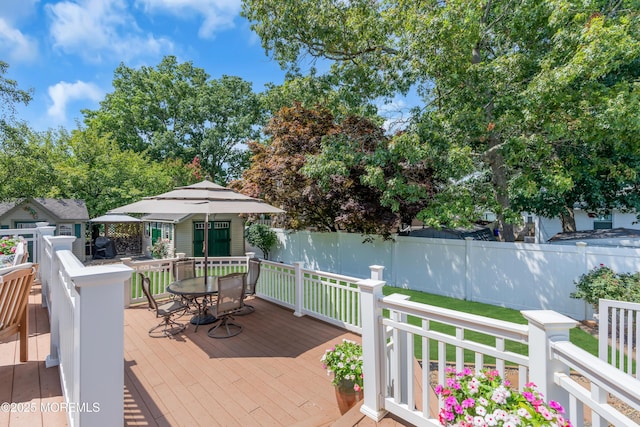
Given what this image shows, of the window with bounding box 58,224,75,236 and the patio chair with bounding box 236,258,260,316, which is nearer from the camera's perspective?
the patio chair with bounding box 236,258,260,316

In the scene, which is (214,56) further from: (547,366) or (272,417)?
(547,366)

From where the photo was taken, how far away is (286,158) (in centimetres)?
964

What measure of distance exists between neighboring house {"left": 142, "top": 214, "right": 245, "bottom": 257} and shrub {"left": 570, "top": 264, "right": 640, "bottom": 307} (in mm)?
14011

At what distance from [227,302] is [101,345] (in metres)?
3.23

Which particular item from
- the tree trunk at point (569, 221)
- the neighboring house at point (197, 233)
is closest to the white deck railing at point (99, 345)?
the neighboring house at point (197, 233)

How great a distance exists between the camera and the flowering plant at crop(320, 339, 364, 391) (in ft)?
8.82

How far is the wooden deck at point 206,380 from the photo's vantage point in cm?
273

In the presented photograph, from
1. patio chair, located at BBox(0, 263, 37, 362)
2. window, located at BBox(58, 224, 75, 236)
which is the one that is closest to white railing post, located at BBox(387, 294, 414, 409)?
patio chair, located at BBox(0, 263, 37, 362)

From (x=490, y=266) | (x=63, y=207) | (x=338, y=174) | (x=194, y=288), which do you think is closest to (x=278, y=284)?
(x=194, y=288)

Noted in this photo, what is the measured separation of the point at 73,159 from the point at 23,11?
12.2m

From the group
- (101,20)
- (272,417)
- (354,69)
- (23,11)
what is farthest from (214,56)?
(272,417)

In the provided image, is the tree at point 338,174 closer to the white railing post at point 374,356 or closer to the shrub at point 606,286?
the shrub at point 606,286

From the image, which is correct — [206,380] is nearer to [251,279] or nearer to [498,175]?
[251,279]

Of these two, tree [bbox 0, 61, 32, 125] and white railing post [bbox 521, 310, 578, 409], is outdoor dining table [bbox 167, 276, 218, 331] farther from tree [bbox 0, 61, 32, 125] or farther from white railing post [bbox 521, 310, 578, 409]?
tree [bbox 0, 61, 32, 125]
